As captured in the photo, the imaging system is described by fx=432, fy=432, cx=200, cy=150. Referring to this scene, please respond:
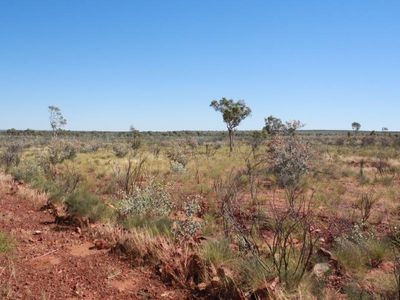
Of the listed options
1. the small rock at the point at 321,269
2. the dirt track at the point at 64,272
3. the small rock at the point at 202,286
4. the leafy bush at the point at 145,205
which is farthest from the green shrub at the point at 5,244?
the small rock at the point at 321,269

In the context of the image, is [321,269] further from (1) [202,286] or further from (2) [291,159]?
(2) [291,159]

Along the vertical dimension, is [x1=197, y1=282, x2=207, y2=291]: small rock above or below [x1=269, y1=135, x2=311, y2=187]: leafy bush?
below

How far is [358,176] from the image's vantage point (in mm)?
19156

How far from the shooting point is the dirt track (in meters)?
5.16

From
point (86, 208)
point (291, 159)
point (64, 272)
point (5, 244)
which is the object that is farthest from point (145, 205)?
point (291, 159)

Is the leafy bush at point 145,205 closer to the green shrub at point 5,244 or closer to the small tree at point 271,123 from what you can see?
the green shrub at point 5,244

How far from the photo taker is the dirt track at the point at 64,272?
516cm

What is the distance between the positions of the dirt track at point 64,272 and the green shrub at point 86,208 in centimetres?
49

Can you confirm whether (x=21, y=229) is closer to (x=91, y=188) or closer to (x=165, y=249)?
(x=165, y=249)

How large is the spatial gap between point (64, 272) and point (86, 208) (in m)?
2.91

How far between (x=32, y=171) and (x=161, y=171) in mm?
5942

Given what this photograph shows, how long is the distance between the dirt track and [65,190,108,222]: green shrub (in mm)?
495

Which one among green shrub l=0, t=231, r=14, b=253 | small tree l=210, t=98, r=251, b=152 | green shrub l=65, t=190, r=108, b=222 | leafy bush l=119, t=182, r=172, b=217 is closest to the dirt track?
green shrub l=0, t=231, r=14, b=253

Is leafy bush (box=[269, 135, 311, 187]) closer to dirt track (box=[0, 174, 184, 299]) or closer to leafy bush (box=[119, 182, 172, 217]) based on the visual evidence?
leafy bush (box=[119, 182, 172, 217])
